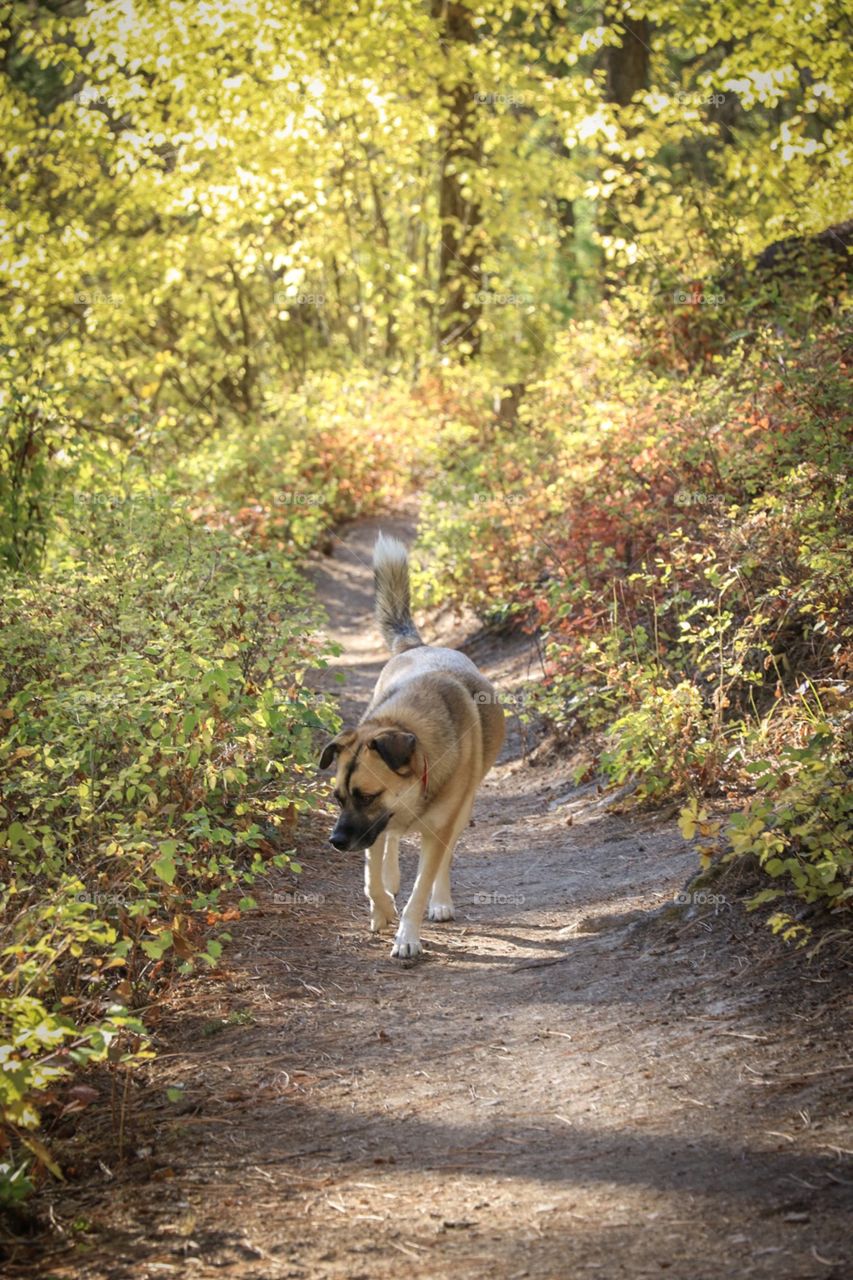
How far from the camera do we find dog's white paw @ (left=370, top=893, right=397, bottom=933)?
661 cm

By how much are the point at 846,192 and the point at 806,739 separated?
8910 mm

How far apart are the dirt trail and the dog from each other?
30 cm

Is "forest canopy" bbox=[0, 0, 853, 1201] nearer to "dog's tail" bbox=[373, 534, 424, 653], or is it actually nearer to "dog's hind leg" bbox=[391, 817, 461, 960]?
"dog's tail" bbox=[373, 534, 424, 653]

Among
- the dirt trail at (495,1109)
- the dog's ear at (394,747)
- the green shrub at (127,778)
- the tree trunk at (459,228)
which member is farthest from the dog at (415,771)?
the tree trunk at (459,228)

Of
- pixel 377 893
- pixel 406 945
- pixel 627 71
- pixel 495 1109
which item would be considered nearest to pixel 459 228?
pixel 627 71

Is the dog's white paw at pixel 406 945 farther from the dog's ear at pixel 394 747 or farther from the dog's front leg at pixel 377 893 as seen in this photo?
the dog's ear at pixel 394 747

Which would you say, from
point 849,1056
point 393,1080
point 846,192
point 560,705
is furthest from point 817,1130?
point 846,192

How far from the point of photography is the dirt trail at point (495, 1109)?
345 centimetres

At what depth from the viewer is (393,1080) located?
4699mm

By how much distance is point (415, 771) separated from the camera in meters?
6.18

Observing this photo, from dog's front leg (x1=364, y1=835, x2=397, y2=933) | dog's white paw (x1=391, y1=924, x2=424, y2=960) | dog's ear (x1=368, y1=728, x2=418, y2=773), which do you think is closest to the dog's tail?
dog's front leg (x1=364, y1=835, x2=397, y2=933)

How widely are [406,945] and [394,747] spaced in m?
0.95

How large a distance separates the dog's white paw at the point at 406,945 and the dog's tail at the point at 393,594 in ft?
7.65

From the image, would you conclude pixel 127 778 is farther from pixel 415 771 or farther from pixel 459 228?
pixel 459 228
